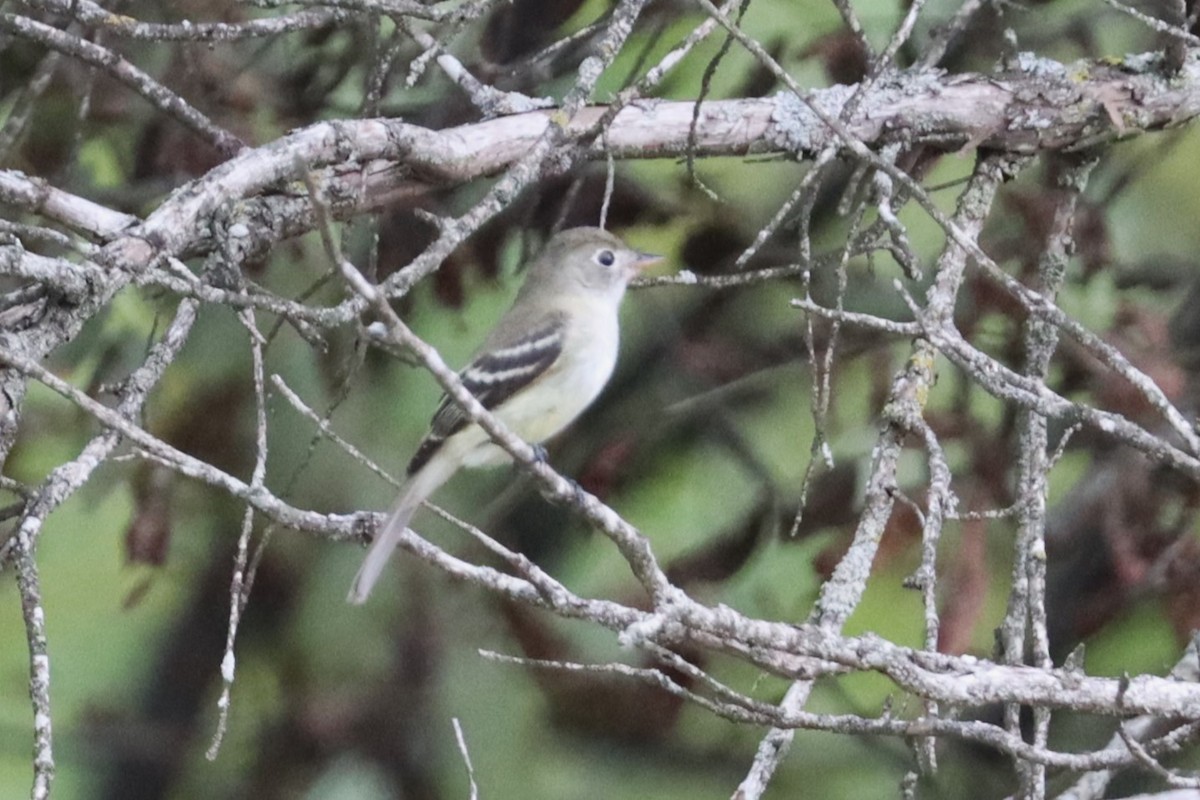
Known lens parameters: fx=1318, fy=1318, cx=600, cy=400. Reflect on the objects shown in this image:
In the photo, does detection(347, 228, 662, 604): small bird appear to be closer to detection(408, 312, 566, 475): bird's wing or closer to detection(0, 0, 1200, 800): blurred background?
detection(408, 312, 566, 475): bird's wing

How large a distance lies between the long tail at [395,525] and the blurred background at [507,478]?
640mm

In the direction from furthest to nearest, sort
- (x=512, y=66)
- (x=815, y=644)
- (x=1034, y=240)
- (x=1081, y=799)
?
(x=512, y=66)
(x=1034, y=240)
(x=1081, y=799)
(x=815, y=644)

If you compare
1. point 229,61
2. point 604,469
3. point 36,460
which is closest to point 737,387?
point 604,469

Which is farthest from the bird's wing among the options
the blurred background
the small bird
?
the blurred background

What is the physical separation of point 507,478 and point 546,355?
566 millimetres

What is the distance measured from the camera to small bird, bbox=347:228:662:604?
160cm

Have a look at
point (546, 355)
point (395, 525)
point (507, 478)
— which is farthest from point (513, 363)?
point (507, 478)

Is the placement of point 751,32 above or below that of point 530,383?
above

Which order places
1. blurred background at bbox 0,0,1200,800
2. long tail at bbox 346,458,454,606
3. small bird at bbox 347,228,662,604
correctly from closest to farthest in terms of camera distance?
long tail at bbox 346,458,454,606 < small bird at bbox 347,228,662,604 < blurred background at bbox 0,0,1200,800

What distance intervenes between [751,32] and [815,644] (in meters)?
1.36

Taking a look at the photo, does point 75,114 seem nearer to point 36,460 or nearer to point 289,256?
point 289,256

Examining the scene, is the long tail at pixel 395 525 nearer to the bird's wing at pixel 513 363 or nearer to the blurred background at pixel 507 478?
the bird's wing at pixel 513 363

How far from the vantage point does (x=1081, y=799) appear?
1687mm

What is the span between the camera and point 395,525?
1285 millimetres
